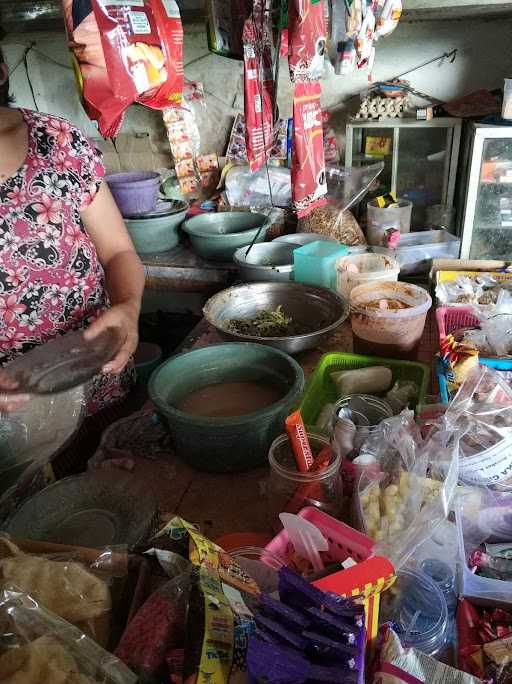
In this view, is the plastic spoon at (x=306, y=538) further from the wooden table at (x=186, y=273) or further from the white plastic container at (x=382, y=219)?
the white plastic container at (x=382, y=219)

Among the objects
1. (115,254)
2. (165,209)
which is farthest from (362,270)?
(165,209)

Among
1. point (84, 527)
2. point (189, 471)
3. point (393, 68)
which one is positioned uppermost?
point (393, 68)

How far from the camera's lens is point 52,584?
0.65m

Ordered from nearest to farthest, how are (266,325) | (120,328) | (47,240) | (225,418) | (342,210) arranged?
(225,418) < (120,328) < (47,240) < (266,325) < (342,210)

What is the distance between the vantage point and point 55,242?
141cm

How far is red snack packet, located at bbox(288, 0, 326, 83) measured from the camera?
Answer: 1.52 m

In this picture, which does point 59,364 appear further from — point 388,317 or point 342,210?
point 342,210

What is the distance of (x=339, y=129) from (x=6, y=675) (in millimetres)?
3417

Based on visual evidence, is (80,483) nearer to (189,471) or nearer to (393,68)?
(189,471)

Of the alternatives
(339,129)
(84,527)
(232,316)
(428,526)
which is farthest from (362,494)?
(339,129)

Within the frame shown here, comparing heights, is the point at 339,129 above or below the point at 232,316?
above

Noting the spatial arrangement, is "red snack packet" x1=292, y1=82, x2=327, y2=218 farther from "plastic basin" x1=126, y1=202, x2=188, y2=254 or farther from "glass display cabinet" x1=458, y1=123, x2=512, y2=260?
"plastic basin" x1=126, y1=202, x2=188, y2=254

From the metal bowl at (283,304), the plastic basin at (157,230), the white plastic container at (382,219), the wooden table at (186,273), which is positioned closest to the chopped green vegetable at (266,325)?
the metal bowl at (283,304)

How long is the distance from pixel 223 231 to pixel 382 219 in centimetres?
96
